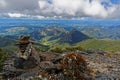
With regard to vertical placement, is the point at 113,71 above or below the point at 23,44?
below

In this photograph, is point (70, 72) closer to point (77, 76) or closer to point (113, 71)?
point (77, 76)

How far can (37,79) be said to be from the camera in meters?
33.2

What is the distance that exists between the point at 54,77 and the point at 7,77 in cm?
1316

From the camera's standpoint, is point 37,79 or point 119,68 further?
point 119,68

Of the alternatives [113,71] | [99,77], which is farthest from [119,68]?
[99,77]

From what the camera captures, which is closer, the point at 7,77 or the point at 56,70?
the point at 56,70

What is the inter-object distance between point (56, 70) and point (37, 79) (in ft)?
8.71

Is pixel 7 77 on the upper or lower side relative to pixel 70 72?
lower

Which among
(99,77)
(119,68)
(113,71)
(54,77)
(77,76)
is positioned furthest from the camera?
(119,68)

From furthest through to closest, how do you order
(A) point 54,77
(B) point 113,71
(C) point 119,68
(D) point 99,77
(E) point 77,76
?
(C) point 119,68
(B) point 113,71
(D) point 99,77
(A) point 54,77
(E) point 77,76

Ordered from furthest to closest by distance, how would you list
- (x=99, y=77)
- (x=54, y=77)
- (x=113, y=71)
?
1. (x=113, y=71)
2. (x=99, y=77)
3. (x=54, y=77)

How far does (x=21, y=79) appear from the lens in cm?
3675

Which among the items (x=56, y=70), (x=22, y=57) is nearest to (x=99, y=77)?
(x=56, y=70)

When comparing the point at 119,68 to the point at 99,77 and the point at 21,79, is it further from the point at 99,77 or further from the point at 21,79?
the point at 21,79
